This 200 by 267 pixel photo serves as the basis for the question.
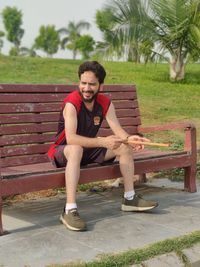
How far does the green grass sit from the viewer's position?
3.20 m

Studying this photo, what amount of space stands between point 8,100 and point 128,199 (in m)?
1.31

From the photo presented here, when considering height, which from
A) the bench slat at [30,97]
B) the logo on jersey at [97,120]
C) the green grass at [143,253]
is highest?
the bench slat at [30,97]

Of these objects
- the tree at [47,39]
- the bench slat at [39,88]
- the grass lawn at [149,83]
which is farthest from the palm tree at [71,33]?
the bench slat at [39,88]

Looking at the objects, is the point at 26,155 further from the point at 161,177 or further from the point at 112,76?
the point at 112,76

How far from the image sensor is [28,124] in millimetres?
4613

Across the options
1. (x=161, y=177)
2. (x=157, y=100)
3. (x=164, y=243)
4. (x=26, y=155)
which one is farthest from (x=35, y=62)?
(x=164, y=243)

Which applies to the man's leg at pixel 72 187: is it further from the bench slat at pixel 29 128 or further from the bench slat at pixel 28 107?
the bench slat at pixel 28 107

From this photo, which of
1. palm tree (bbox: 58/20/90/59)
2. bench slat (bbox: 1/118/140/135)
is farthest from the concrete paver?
palm tree (bbox: 58/20/90/59)

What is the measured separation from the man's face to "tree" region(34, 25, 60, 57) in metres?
59.4

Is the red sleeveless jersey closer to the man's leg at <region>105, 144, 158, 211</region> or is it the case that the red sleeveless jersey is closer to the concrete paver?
the man's leg at <region>105, 144, 158, 211</region>

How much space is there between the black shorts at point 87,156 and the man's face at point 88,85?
42cm

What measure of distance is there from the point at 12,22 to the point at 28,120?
60723mm

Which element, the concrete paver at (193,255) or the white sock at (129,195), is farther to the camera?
the white sock at (129,195)

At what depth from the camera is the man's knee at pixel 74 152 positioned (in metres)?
3.96
